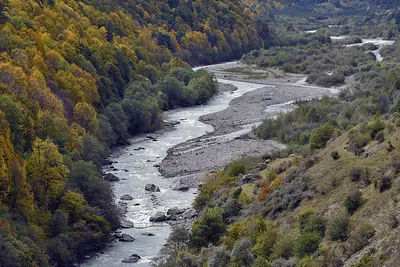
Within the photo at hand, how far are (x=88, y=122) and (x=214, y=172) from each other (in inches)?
614

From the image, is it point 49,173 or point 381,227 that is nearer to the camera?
point 381,227

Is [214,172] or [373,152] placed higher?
[373,152]

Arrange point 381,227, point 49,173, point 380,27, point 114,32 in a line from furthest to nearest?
point 380,27
point 114,32
point 49,173
point 381,227

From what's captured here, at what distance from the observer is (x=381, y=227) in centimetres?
2961

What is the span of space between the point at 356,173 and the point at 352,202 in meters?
3.91

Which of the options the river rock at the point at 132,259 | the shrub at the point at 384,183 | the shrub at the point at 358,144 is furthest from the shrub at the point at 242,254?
the shrub at the point at 358,144

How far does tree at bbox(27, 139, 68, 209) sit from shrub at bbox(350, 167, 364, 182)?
2056 centimetres

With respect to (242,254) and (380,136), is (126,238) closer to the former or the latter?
(242,254)

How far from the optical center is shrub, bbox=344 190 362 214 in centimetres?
3349

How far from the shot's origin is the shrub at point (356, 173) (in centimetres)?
3694

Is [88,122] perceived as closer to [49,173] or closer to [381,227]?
[49,173]

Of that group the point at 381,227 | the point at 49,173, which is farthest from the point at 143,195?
the point at 381,227

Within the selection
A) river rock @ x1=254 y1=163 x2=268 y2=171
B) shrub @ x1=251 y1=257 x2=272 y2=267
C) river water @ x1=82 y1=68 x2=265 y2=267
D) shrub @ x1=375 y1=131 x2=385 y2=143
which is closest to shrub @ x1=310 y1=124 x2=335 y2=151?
river rock @ x1=254 y1=163 x2=268 y2=171

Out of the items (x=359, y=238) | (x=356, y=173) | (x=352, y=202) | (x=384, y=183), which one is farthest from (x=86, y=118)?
(x=359, y=238)
